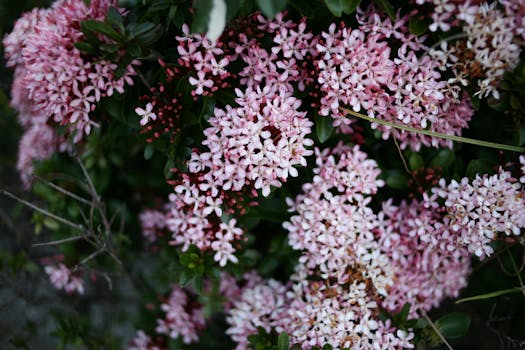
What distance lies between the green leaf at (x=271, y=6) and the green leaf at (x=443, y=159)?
0.74 m

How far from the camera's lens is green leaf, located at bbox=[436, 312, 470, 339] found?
154 cm

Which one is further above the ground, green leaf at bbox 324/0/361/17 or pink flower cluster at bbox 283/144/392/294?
green leaf at bbox 324/0/361/17

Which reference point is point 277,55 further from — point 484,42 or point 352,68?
point 484,42

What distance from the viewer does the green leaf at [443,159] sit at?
1.49 meters

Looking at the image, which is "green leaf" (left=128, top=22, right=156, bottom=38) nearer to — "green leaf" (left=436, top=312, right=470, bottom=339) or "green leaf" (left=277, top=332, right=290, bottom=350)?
"green leaf" (left=277, top=332, right=290, bottom=350)

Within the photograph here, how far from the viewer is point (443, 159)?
1.50 metres

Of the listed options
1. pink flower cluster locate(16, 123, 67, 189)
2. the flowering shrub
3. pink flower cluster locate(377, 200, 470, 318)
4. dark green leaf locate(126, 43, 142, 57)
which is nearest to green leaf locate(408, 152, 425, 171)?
the flowering shrub

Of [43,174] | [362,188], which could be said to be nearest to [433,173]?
A: [362,188]

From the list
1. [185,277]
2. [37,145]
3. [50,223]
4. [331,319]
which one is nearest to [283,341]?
[331,319]

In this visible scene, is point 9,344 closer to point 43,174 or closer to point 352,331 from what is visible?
point 43,174

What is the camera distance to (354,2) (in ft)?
4.04

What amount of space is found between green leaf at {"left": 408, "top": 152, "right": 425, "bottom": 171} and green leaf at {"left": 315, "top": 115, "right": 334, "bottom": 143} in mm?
309

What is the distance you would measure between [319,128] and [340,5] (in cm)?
33

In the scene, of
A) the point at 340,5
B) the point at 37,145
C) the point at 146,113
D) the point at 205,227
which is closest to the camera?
the point at 340,5
